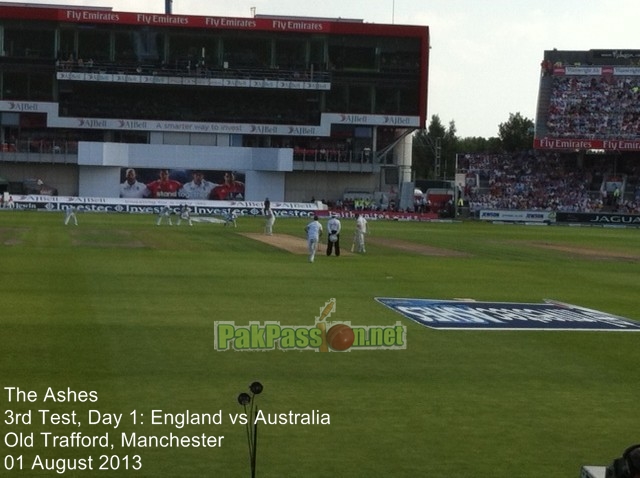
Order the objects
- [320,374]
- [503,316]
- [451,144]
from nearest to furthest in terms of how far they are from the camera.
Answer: [320,374] < [503,316] < [451,144]

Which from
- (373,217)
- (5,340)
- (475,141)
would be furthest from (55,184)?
(475,141)

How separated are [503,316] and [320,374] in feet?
Answer: 26.1

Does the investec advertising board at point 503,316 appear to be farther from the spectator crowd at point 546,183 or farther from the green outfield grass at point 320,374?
the spectator crowd at point 546,183

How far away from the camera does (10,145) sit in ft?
268

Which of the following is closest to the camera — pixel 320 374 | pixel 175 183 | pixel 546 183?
pixel 320 374

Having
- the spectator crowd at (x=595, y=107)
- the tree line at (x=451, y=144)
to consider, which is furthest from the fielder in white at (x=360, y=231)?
the tree line at (x=451, y=144)

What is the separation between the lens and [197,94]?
274ft

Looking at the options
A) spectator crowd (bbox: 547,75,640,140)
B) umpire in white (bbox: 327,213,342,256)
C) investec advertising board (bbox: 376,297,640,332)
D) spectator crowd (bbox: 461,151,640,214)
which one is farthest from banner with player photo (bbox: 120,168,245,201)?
investec advertising board (bbox: 376,297,640,332)

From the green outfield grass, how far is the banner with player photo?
2018 inches

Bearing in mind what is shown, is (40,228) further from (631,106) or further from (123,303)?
(631,106)

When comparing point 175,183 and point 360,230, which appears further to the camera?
point 175,183

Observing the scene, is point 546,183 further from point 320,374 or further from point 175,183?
point 320,374

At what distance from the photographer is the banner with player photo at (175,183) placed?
81.0 meters

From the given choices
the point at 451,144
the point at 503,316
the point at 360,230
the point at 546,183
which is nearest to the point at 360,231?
the point at 360,230
